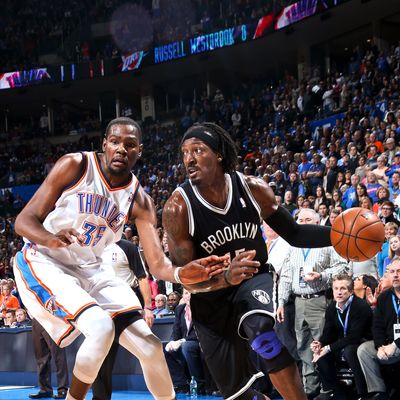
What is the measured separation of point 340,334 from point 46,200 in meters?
3.74

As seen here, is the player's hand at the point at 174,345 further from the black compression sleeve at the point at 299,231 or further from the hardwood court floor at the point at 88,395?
the black compression sleeve at the point at 299,231

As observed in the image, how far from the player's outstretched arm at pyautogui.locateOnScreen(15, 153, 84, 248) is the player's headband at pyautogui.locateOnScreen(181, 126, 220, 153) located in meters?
0.89

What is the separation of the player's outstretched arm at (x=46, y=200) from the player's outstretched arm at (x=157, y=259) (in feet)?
1.62

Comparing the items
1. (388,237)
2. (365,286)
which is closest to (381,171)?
(388,237)

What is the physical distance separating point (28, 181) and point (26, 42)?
7327 mm

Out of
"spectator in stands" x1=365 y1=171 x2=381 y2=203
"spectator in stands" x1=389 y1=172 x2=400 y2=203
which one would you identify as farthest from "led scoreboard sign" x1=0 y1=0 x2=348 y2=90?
"spectator in stands" x1=389 y1=172 x2=400 y2=203

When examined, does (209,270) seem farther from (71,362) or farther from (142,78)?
(142,78)

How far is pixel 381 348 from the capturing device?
6.52 meters

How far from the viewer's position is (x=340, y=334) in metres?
7.12

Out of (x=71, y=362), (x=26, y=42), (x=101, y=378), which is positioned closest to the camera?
(x=101, y=378)

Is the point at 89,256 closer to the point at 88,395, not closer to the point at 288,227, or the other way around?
the point at 288,227

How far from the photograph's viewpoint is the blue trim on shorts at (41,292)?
4.48m

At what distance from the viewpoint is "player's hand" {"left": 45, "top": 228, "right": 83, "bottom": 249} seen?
4.12 m

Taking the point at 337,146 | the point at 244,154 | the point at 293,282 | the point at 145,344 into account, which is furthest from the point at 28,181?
the point at 145,344
